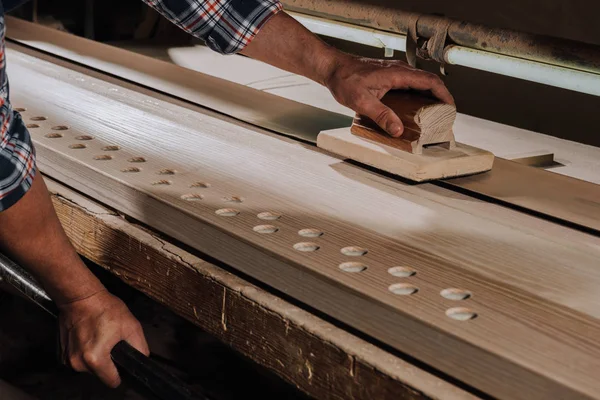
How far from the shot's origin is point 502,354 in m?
0.90

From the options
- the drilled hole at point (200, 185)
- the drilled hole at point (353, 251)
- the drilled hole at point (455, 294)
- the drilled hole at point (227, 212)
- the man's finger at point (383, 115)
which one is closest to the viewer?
the drilled hole at point (455, 294)

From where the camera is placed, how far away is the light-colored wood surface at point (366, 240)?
0.95 meters

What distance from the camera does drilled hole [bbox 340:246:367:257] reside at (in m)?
1.17

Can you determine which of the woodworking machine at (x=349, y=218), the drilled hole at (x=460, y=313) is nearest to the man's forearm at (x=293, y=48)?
the woodworking machine at (x=349, y=218)

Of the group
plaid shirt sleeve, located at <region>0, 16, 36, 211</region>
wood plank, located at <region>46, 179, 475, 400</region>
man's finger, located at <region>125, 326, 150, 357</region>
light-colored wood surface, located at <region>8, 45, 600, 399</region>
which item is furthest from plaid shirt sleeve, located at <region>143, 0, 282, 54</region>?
man's finger, located at <region>125, 326, 150, 357</region>

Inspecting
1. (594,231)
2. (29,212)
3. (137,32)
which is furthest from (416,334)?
(137,32)

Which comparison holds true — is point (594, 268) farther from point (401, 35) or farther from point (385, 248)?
point (401, 35)

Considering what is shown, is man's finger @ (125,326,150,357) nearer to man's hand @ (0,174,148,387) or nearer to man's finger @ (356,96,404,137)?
man's hand @ (0,174,148,387)

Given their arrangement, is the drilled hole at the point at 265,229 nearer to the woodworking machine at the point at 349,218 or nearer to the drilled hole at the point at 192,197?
the woodworking machine at the point at 349,218

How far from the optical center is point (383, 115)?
1.54 metres

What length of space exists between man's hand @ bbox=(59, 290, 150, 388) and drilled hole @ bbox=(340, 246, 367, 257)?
0.40 metres

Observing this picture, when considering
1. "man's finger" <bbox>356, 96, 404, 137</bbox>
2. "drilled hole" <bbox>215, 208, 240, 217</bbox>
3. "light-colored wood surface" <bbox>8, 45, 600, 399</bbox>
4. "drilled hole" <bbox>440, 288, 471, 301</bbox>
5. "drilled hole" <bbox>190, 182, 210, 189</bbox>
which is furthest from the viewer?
"man's finger" <bbox>356, 96, 404, 137</bbox>

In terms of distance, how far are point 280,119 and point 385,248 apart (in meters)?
0.75

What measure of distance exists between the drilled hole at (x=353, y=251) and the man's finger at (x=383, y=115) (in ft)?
1.34
